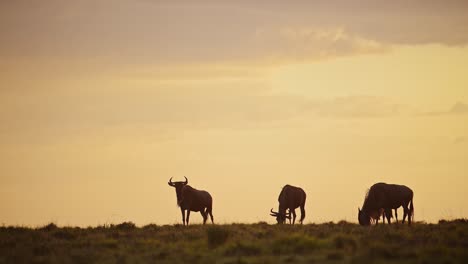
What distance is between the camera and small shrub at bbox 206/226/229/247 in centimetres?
2640

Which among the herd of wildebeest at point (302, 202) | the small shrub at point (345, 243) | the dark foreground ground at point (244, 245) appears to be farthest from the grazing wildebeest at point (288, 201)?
the small shrub at point (345, 243)

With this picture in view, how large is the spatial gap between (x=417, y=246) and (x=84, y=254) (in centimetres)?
1102

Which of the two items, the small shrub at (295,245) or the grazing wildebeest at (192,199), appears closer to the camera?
the small shrub at (295,245)

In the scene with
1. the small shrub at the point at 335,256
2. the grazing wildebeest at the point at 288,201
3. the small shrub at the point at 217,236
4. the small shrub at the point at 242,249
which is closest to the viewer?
the small shrub at the point at 335,256

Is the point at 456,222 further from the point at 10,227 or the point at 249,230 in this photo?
the point at 10,227

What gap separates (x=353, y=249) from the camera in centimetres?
2389

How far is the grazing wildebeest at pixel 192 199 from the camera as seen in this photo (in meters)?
41.4

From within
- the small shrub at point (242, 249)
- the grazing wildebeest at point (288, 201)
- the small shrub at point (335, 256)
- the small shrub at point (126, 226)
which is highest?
the grazing wildebeest at point (288, 201)

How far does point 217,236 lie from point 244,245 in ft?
6.81

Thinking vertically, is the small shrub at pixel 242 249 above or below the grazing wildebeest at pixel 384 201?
below

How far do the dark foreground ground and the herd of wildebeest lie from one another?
483 centimetres

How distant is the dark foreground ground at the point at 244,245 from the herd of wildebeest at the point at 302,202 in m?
4.83

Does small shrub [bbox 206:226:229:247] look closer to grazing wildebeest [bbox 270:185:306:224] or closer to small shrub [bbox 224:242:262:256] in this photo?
small shrub [bbox 224:242:262:256]

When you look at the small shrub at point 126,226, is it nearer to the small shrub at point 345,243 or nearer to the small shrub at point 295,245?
the small shrub at point 295,245
